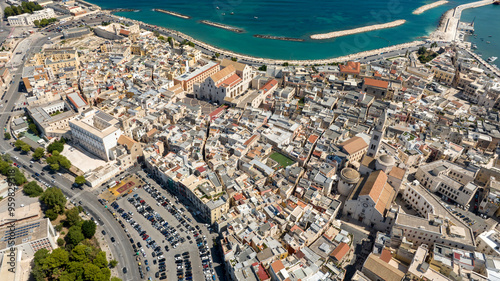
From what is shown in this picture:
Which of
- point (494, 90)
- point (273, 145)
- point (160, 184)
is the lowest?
point (160, 184)

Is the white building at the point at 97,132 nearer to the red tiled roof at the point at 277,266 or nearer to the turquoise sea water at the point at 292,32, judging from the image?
the red tiled roof at the point at 277,266

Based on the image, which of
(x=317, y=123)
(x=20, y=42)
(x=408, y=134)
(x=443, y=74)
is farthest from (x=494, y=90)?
(x=20, y=42)

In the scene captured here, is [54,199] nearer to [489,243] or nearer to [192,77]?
[192,77]

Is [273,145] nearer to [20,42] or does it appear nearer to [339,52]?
[339,52]

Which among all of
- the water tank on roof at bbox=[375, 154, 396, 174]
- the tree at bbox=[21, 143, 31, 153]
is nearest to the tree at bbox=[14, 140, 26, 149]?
the tree at bbox=[21, 143, 31, 153]

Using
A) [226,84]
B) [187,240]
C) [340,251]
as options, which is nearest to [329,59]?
[226,84]

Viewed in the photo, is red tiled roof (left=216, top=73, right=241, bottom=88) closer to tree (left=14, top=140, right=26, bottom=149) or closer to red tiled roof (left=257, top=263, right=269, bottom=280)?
tree (left=14, top=140, right=26, bottom=149)

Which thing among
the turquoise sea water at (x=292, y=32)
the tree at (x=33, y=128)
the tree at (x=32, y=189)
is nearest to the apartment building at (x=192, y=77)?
the turquoise sea water at (x=292, y=32)
